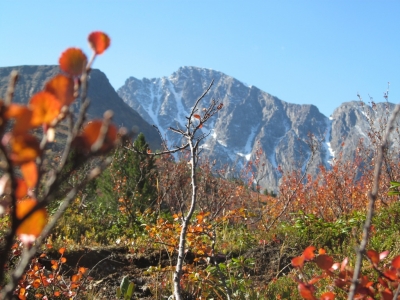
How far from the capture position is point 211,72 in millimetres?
172875

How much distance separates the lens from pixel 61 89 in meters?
0.47

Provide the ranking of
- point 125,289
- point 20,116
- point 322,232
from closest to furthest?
point 20,116
point 125,289
point 322,232

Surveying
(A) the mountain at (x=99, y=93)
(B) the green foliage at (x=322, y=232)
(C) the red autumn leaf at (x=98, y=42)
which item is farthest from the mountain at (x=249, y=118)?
(C) the red autumn leaf at (x=98, y=42)

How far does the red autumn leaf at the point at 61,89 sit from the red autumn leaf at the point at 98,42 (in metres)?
0.10

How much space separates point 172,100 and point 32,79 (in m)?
77.8

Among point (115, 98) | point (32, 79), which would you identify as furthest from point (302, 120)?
point (32, 79)

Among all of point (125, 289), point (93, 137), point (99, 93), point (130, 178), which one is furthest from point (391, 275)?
point (99, 93)

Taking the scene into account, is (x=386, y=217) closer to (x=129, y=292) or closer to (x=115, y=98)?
(x=129, y=292)

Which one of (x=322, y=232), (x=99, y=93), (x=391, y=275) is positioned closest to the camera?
(x=391, y=275)

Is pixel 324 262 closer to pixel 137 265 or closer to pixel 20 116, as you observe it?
pixel 20 116

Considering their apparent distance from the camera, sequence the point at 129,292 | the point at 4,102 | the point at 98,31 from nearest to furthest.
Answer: the point at 4,102 < the point at 98,31 < the point at 129,292

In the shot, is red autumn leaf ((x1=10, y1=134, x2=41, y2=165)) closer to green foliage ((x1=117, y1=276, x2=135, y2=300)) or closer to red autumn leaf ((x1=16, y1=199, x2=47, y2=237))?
red autumn leaf ((x1=16, y1=199, x2=47, y2=237))

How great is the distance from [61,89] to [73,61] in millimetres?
65

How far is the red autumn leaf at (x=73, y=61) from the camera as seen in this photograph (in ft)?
1.67
